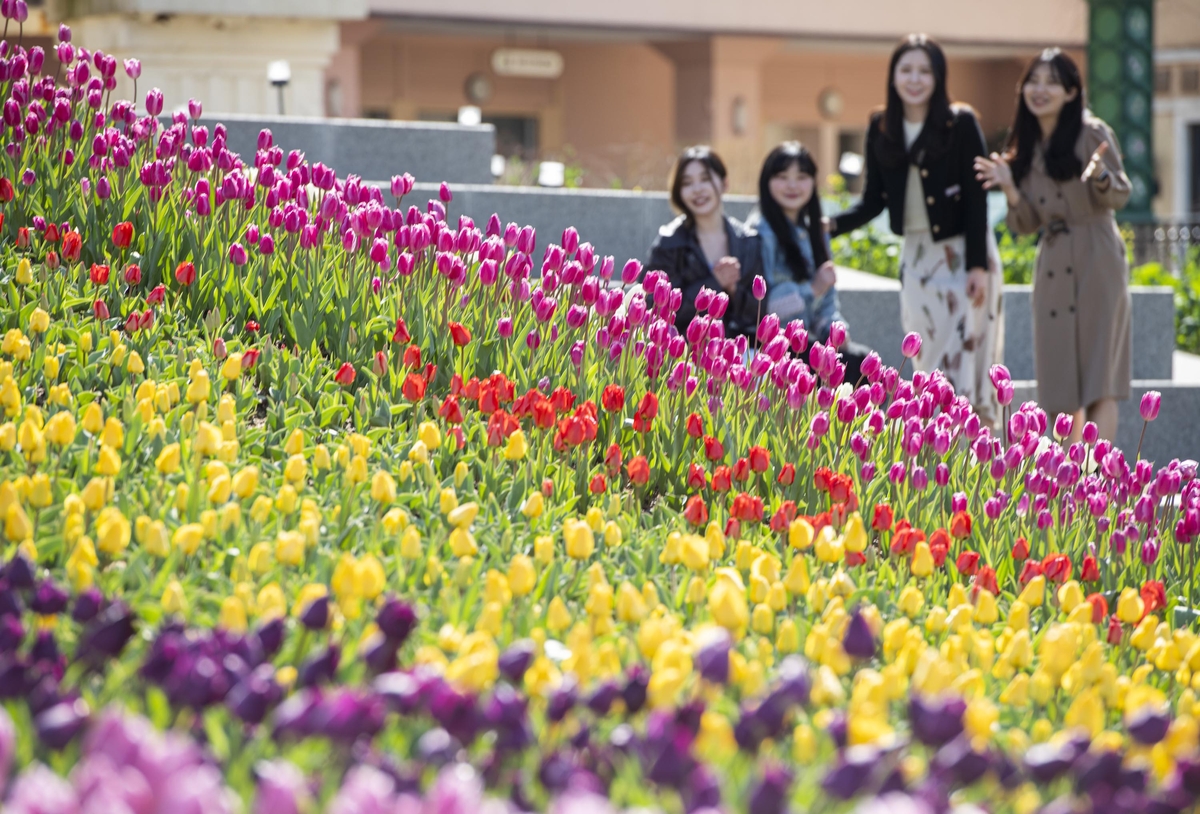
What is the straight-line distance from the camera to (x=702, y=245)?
5.39 m

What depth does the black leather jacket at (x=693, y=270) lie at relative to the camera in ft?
17.5

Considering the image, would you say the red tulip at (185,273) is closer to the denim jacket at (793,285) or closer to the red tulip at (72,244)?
the red tulip at (72,244)

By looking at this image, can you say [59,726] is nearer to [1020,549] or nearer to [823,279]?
[1020,549]

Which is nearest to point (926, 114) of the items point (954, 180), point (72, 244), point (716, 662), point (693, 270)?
point (954, 180)

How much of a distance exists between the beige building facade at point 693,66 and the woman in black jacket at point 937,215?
35.7 ft

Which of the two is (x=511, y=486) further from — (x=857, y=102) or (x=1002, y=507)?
(x=857, y=102)

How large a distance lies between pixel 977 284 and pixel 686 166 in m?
1.21

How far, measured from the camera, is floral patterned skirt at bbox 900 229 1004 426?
5.66 meters

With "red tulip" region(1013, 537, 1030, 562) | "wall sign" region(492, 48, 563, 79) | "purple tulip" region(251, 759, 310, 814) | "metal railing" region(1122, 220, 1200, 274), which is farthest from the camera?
"wall sign" region(492, 48, 563, 79)

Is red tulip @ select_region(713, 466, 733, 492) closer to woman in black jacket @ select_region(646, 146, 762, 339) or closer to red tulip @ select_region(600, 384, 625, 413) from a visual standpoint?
red tulip @ select_region(600, 384, 625, 413)

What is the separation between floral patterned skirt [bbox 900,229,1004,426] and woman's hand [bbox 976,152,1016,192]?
10.5 inches

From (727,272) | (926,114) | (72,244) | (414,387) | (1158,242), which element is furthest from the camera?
(1158,242)

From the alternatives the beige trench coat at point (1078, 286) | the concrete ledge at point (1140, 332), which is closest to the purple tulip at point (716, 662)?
the beige trench coat at point (1078, 286)

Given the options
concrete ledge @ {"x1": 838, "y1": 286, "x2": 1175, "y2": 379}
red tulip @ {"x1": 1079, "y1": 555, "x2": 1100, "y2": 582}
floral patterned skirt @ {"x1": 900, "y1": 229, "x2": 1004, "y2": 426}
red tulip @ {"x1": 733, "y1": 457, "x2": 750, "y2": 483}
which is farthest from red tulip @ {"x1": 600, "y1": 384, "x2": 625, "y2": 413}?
concrete ledge @ {"x1": 838, "y1": 286, "x2": 1175, "y2": 379}
